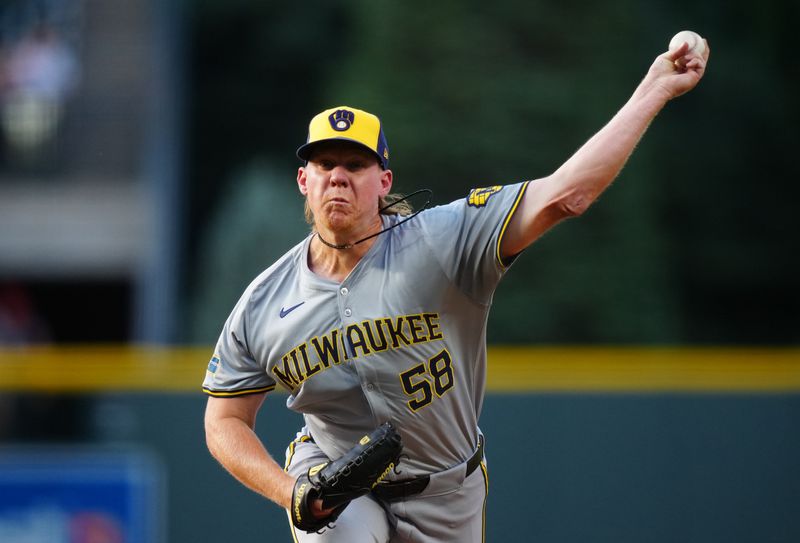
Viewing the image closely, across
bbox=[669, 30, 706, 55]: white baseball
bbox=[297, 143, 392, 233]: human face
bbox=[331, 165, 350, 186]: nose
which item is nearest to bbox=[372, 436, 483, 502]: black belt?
bbox=[297, 143, 392, 233]: human face

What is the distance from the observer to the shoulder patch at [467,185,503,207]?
403cm

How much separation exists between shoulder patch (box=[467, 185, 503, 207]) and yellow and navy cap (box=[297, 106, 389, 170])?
0.32 m

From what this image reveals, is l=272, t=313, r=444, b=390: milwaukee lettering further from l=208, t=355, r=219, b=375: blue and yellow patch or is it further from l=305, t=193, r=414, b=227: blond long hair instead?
l=305, t=193, r=414, b=227: blond long hair

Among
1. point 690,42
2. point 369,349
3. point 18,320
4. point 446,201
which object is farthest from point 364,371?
point 18,320

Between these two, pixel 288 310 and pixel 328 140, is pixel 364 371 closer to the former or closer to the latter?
pixel 288 310

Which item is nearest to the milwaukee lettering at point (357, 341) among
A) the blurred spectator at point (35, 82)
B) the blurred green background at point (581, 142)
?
the blurred green background at point (581, 142)

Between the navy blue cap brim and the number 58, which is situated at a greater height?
the navy blue cap brim

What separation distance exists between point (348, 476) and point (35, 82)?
12458 millimetres

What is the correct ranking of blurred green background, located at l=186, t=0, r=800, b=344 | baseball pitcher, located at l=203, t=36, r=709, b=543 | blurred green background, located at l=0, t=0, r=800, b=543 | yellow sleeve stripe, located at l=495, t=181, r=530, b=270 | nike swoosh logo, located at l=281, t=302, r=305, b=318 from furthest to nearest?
blurred green background, located at l=186, t=0, r=800, b=344 < blurred green background, located at l=0, t=0, r=800, b=543 < nike swoosh logo, located at l=281, t=302, r=305, b=318 < baseball pitcher, located at l=203, t=36, r=709, b=543 < yellow sleeve stripe, located at l=495, t=181, r=530, b=270

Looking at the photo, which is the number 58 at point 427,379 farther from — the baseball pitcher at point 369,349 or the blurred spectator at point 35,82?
the blurred spectator at point 35,82

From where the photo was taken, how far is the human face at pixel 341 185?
13.4 feet

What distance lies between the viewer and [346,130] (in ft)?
13.4

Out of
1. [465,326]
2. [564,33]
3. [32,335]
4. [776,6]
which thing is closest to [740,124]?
[776,6]

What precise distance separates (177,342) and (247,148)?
9.16 feet
